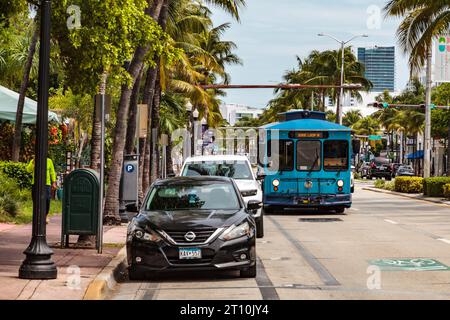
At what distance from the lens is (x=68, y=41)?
17.1 m

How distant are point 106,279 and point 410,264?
5.52 metres

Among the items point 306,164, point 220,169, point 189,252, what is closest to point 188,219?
point 189,252

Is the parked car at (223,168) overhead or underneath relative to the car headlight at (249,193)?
overhead

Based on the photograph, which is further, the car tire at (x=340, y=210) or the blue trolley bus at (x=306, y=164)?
the car tire at (x=340, y=210)

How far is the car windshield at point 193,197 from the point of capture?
14031 mm

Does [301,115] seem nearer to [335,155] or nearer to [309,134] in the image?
[309,134]

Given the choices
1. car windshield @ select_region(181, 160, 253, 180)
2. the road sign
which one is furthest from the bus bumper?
the road sign

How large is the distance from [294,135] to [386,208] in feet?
22.0

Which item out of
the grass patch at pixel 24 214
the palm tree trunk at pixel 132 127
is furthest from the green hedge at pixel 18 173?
the palm tree trunk at pixel 132 127

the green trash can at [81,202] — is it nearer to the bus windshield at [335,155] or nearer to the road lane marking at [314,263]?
the road lane marking at [314,263]

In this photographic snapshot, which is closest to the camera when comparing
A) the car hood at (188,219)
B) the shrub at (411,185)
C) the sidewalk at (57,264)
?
the sidewalk at (57,264)

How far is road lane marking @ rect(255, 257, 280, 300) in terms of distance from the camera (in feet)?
37.0

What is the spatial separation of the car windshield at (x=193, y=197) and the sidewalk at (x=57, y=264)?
130 cm
